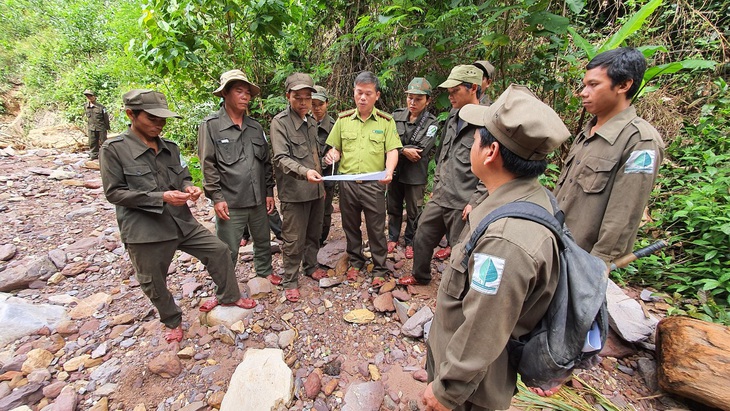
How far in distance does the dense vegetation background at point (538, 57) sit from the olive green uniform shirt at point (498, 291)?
114 inches

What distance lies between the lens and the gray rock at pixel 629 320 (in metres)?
2.64

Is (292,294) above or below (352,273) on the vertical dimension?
below

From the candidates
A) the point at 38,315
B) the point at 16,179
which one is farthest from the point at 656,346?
the point at 16,179

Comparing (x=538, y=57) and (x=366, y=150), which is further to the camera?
(x=538, y=57)

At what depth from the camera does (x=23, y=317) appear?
3061mm

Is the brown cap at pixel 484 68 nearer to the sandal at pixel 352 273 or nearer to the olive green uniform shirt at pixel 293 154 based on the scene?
the olive green uniform shirt at pixel 293 154

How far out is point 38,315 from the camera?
3145 millimetres

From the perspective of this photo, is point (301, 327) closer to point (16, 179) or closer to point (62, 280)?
point (62, 280)

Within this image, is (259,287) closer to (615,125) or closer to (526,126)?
(526,126)

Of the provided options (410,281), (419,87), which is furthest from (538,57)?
(410,281)

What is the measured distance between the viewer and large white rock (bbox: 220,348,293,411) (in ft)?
7.24

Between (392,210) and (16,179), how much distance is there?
907 centimetres

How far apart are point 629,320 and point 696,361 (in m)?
0.61

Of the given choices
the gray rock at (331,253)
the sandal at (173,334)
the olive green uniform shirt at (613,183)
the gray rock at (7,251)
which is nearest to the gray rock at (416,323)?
the gray rock at (331,253)
